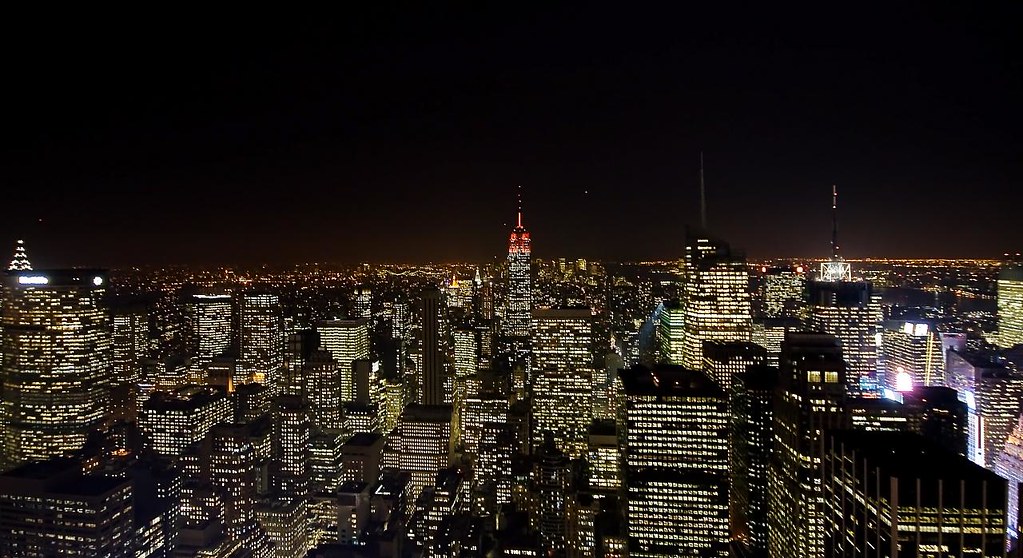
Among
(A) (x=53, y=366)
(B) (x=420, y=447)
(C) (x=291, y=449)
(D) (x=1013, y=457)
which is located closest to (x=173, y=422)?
(C) (x=291, y=449)

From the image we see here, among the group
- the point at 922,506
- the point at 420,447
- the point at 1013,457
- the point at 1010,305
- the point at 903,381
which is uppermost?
the point at 1010,305

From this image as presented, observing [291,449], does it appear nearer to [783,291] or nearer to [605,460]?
[605,460]

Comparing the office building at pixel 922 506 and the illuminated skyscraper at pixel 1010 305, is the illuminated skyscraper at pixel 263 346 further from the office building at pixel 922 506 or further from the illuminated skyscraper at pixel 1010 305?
the office building at pixel 922 506

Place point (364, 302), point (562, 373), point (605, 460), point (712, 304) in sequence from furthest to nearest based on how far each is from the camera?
point (712, 304) → point (364, 302) → point (562, 373) → point (605, 460)

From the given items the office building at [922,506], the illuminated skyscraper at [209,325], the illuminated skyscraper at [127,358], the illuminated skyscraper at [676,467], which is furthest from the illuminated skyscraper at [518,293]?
the office building at [922,506]

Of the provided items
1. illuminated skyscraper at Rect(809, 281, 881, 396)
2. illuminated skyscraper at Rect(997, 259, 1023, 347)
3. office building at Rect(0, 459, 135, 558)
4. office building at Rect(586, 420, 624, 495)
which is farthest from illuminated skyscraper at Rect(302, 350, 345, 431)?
illuminated skyscraper at Rect(997, 259, 1023, 347)

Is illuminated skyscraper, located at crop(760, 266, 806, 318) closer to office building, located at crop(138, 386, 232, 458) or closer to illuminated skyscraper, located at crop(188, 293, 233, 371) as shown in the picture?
illuminated skyscraper, located at crop(188, 293, 233, 371)

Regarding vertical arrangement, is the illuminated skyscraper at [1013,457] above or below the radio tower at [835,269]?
below
